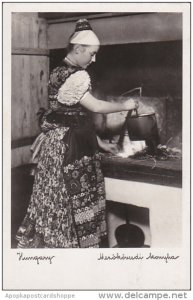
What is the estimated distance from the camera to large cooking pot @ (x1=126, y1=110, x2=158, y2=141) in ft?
7.02

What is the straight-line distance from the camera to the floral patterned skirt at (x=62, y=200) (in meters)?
2.00

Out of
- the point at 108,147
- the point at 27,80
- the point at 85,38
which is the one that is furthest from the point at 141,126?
the point at 27,80

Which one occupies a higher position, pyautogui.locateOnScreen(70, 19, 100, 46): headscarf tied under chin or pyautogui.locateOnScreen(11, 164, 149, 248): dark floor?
pyautogui.locateOnScreen(70, 19, 100, 46): headscarf tied under chin

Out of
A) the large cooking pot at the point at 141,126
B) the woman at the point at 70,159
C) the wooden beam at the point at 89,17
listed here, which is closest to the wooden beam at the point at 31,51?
the wooden beam at the point at 89,17

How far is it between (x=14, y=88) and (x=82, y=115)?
16.5 inches

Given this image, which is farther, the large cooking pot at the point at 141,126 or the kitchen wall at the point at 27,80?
the kitchen wall at the point at 27,80

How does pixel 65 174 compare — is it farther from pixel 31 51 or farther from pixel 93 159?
pixel 31 51

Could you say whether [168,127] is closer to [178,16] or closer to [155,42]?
[155,42]

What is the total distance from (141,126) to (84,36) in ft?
1.62

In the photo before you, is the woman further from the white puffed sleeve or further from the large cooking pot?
the large cooking pot

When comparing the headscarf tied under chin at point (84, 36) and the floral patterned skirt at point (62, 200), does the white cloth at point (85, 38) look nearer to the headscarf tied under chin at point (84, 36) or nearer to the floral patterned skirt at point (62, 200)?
the headscarf tied under chin at point (84, 36)

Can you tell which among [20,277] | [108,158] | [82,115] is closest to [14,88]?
[82,115]

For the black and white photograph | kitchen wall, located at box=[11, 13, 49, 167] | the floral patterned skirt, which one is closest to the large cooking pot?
the black and white photograph
